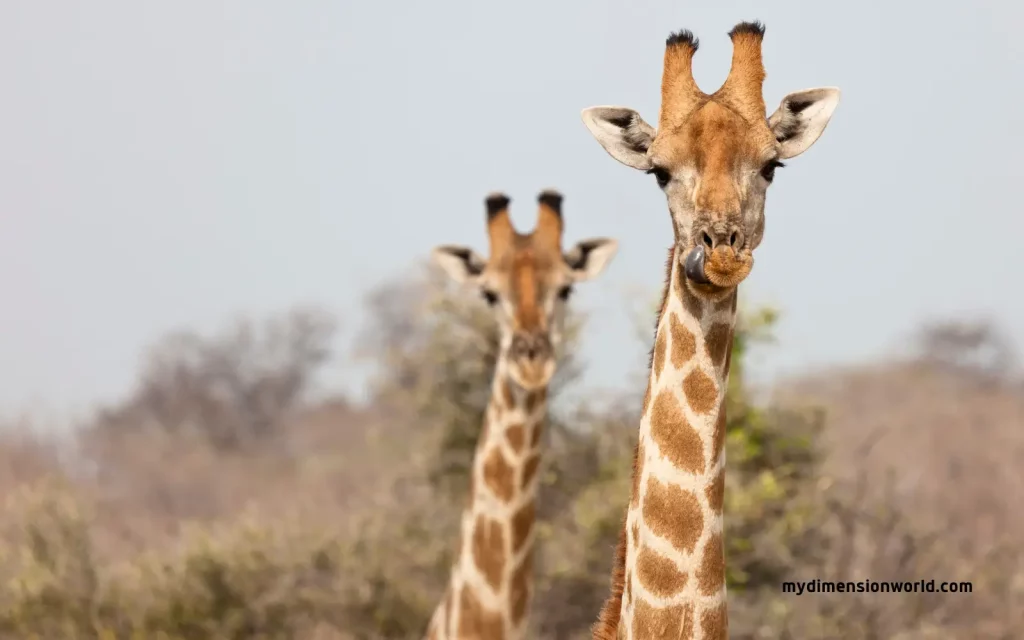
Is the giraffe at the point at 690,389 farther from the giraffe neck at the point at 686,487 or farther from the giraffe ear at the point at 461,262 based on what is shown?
the giraffe ear at the point at 461,262

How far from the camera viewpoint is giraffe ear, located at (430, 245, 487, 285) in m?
5.64

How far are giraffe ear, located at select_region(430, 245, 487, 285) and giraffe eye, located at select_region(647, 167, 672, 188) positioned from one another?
2751 mm

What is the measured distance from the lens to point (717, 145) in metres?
2.74

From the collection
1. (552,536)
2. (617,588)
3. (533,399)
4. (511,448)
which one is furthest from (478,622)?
(552,536)

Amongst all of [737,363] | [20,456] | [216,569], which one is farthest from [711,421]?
[20,456]

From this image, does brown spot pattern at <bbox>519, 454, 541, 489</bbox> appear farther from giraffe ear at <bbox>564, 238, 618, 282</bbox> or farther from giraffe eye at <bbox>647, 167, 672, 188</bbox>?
giraffe eye at <bbox>647, 167, 672, 188</bbox>

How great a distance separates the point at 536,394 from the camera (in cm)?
498

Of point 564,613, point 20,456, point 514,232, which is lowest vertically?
point 564,613

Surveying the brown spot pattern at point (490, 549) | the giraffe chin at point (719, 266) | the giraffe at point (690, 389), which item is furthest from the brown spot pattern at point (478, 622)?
the giraffe chin at point (719, 266)

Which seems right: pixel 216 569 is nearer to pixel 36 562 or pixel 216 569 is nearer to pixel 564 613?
pixel 36 562

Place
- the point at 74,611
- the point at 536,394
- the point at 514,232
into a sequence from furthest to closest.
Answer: the point at 74,611
the point at 514,232
the point at 536,394

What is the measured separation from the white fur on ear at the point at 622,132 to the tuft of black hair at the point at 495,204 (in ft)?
8.07

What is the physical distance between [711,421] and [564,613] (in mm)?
4946

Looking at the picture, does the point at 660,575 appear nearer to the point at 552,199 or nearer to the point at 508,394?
the point at 508,394
